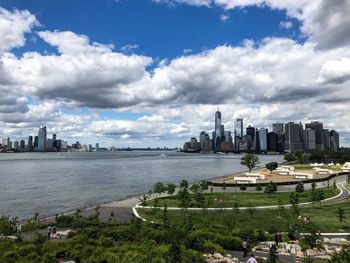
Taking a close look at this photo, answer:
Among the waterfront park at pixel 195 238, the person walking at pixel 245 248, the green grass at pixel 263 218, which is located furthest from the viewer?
the green grass at pixel 263 218

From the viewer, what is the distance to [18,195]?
85500 mm

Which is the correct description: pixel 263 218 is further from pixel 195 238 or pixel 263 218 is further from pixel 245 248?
pixel 195 238

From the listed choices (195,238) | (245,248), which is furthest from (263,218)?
(195,238)

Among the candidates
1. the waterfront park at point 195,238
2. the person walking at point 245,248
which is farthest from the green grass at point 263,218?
the person walking at point 245,248

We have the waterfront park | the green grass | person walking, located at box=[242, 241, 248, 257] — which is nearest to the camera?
the waterfront park

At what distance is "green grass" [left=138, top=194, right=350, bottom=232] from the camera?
129ft

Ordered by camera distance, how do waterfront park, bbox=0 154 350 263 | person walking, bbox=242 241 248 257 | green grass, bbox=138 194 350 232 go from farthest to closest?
1. green grass, bbox=138 194 350 232
2. person walking, bbox=242 241 248 257
3. waterfront park, bbox=0 154 350 263

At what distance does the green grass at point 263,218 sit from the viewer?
39.3m

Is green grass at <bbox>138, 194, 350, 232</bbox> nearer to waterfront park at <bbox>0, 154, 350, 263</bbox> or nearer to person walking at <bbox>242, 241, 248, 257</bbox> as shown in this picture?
waterfront park at <bbox>0, 154, 350, 263</bbox>

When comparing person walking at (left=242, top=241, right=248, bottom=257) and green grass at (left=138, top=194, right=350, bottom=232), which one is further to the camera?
green grass at (left=138, top=194, right=350, bottom=232)

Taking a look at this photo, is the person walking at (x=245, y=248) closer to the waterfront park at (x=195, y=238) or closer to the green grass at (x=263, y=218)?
the waterfront park at (x=195, y=238)

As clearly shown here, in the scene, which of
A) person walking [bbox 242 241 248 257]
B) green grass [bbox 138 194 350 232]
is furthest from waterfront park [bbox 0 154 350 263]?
person walking [bbox 242 241 248 257]

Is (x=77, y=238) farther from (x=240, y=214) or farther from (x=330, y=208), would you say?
(x=330, y=208)

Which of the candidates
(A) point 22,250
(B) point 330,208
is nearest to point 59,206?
(A) point 22,250
